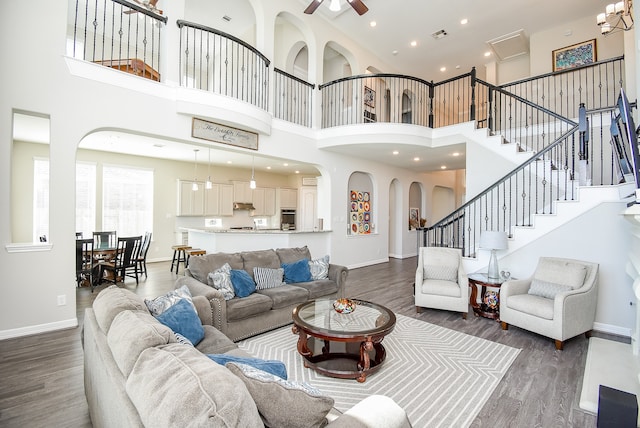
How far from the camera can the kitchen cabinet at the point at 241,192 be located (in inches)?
384

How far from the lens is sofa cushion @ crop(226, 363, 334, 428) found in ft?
3.58

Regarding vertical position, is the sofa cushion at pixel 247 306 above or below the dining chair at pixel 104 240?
below

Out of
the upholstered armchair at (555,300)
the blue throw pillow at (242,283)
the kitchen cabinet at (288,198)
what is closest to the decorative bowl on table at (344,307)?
the blue throw pillow at (242,283)

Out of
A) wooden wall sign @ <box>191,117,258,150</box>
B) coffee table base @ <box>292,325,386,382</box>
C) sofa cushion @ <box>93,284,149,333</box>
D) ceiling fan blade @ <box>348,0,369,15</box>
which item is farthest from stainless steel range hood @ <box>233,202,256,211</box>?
sofa cushion @ <box>93,284,149,333</box>

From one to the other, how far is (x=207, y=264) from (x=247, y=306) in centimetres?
77

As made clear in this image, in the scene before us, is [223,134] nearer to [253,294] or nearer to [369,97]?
[253,294]

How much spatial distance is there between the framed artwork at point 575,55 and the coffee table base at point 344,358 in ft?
26.1

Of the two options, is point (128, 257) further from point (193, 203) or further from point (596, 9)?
point (596, 9)

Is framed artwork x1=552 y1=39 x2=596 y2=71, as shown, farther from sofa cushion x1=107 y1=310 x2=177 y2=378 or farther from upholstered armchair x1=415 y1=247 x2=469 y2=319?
sofa cushion x1=107 y1=310 x2=177 y2=378

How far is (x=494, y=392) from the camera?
2.38 metres

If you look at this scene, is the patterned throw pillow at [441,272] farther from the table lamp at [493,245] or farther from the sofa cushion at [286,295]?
the sofa cushion at [286,295]

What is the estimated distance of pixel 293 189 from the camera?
11.3 metres

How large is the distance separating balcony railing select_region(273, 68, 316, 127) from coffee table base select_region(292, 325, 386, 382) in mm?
4839

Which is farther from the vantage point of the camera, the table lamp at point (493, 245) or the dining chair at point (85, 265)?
the dining chair at point (85, 265)
